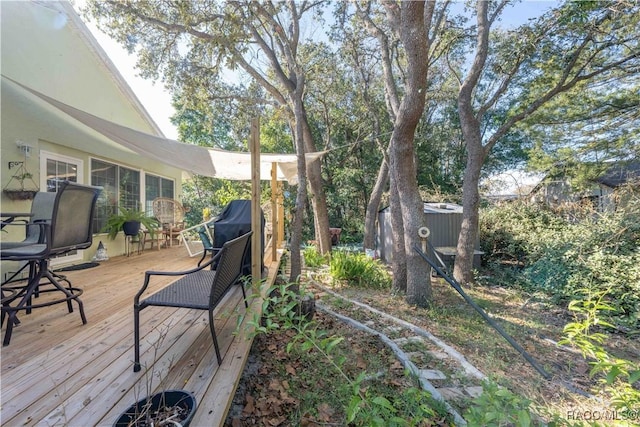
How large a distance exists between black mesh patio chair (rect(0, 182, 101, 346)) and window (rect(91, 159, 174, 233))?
2.79 metres

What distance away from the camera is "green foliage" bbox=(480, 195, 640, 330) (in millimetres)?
4164

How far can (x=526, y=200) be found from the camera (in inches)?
306

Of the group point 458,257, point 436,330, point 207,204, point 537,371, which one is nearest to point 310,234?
point 207,204

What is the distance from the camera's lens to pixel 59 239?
2.25 m

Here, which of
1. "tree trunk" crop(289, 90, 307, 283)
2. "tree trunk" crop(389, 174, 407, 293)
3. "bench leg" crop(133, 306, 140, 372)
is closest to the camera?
"bench leg" crop(133, 306, 140, 372)

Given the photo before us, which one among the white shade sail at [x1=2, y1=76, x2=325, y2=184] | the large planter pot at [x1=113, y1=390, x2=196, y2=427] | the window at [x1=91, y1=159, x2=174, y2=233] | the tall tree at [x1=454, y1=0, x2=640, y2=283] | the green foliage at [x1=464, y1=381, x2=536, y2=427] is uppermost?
the tall tree at [x1=454, y1=0, x2=640, y2=283]

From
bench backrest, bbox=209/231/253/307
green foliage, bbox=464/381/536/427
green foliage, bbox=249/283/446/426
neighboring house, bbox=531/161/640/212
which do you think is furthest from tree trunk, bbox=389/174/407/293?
neighboring house, bbox=531/161/640/212

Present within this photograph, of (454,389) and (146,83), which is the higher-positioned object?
(146,83)

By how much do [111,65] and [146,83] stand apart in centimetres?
160

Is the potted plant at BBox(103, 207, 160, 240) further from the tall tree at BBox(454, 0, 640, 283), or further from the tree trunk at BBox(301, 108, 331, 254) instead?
the tall tree at BBox(454, 0, 640, 283)

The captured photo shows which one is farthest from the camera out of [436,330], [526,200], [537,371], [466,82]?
[526,200]

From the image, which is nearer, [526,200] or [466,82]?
[466,82]

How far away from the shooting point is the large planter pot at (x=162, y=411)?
3.96 feet

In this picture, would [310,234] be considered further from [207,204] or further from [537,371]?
[537,371]
